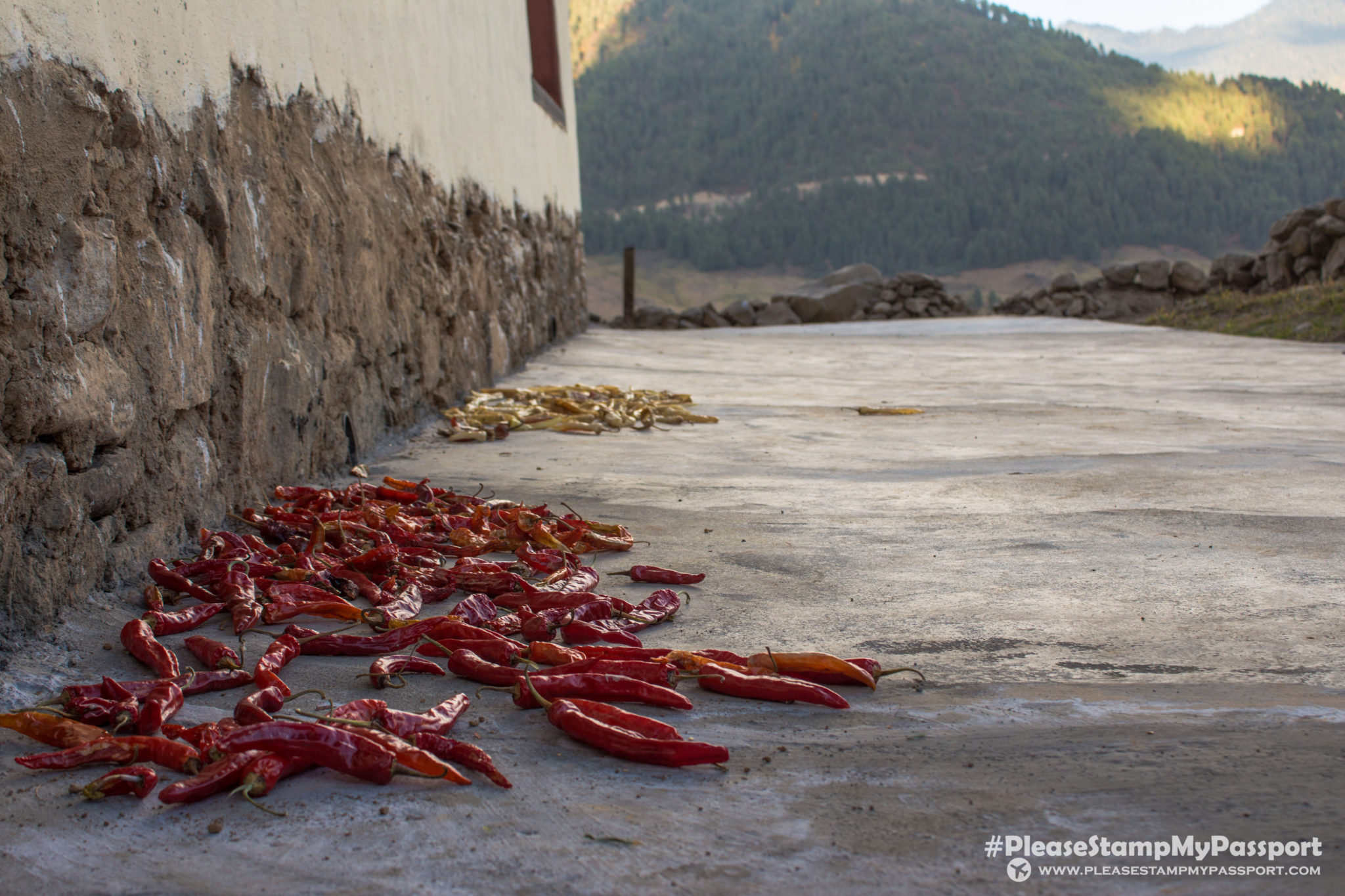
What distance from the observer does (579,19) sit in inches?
3268

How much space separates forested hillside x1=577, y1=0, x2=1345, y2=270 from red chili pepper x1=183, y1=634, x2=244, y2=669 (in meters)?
51.0

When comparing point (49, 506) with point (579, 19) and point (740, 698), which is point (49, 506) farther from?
point (579, 19)

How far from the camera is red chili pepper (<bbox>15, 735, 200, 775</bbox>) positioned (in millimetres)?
1624

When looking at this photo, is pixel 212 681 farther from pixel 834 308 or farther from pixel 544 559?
pixel 834 308

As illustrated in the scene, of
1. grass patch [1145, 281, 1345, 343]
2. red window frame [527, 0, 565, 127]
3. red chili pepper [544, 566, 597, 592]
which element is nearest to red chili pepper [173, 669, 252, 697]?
red chili pepper [544, 566, 597, 592]

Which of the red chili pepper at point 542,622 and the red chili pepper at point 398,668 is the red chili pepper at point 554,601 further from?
the red chili pepper at point 398,668

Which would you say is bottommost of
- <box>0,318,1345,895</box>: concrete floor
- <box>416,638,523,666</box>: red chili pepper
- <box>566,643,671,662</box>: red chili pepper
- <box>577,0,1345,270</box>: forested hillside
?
<box>0,318,1345,895</box>: concrete floor

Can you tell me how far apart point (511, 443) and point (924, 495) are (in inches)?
83.6

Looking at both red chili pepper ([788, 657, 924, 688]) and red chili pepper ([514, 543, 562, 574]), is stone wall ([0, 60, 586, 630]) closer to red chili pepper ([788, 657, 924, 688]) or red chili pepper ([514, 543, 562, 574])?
red chili pepper ([514, 543, 562, 574])

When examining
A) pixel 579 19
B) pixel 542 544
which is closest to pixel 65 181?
pixel 542 544

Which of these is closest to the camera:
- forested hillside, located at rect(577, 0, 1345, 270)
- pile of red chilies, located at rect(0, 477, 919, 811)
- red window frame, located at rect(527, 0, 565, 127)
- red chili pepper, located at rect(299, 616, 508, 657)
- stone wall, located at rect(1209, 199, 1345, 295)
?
pile of red chilies, located at rect(0, 477, 919, 811)

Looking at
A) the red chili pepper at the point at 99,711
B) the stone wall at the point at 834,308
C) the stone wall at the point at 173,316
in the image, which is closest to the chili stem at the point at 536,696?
the red chili pepper at the point at 99,711

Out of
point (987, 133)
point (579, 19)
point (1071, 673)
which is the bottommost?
point (1071, 673)

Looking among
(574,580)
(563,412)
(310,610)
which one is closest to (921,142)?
(563,412)
